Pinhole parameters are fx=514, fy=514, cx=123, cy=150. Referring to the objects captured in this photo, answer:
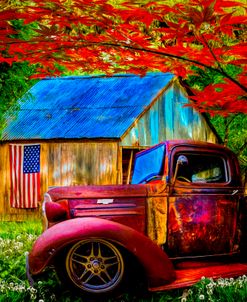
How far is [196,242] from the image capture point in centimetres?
633

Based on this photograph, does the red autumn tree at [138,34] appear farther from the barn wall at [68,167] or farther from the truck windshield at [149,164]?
the barn wall at [68,167]

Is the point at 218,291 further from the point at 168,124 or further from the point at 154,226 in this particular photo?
the point at 168,124

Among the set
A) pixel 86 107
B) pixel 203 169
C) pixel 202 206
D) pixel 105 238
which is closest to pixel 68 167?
pixel 86 107

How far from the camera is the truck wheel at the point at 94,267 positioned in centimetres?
556

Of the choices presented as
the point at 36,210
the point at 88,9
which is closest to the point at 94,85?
the point at 36,210

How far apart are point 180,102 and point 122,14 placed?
42.6 feet

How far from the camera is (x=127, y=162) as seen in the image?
55.5 ft

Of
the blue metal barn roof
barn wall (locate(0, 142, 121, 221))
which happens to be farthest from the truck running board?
barn wall (locate(0, 142, 121, 221))

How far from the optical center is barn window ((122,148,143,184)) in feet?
53.8

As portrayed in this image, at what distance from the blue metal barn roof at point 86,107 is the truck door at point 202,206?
27.8ft

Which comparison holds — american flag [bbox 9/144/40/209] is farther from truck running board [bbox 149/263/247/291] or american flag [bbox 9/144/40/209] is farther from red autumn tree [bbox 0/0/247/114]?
truck running board [bbox 149/263/247/291]

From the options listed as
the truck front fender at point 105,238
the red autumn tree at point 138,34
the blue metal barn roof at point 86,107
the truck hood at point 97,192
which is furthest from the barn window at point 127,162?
the truck front fender at point 105,238

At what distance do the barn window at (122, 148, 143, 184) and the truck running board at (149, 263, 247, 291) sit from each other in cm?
998

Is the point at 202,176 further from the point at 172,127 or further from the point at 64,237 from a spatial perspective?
the point at 172,127
